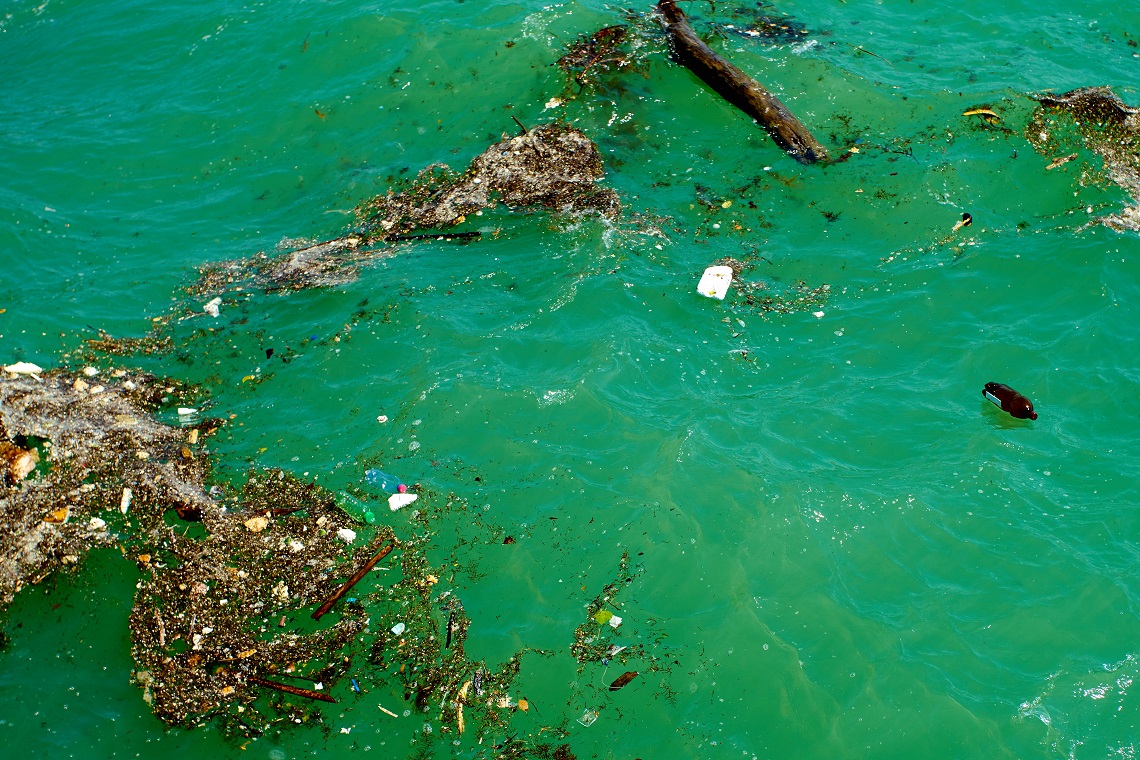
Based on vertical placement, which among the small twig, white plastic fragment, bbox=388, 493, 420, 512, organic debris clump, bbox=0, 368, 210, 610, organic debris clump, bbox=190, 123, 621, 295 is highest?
organic debris clump, bbox=190, 123, 621, 295

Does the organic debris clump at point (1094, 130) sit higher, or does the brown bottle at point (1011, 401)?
the organic debris clump at point (1094, 130)

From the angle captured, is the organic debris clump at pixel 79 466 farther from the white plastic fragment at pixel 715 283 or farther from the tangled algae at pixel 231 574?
the white plastic fragment at pixel 715 283

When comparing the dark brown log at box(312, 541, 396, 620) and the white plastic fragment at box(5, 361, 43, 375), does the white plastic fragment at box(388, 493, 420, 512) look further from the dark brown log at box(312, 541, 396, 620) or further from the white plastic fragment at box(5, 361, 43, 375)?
the white plastic fragment at box(5, 361, 43, 375)

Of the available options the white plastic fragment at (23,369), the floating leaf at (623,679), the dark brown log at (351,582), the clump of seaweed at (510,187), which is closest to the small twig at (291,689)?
the dark brown log at (351,582)

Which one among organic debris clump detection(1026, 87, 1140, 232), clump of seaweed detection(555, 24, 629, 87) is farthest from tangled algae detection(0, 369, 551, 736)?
organic debris clump detection(1026, 87, 1140, 232)

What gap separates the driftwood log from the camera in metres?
8.85

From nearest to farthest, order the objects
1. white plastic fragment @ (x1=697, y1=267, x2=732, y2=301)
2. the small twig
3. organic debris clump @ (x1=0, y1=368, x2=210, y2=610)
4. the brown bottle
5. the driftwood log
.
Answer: the small twig → organic debris clump @ (x1=0, y1=368, x2=210, y2=610) → the brown bottle → white plastic fragment @ (x1=697, y1=267, x2=732, y2=301) → the driftwood log

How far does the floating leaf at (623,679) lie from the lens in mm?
5129

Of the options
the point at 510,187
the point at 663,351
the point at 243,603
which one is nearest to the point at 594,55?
the point at 510,187

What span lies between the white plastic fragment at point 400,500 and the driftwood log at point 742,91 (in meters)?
5.73

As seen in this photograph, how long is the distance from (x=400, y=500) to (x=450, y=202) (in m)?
3.88

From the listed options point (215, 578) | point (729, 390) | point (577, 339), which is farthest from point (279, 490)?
point (729, 390)

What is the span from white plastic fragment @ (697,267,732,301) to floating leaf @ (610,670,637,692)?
3.64 meters

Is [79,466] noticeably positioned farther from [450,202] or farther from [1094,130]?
[1094,130]
